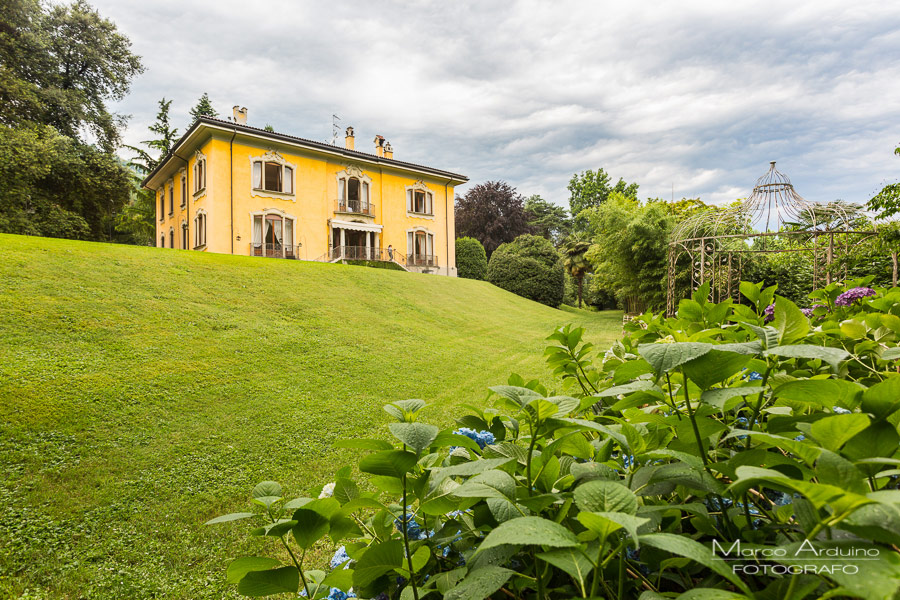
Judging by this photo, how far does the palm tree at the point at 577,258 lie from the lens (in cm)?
2342

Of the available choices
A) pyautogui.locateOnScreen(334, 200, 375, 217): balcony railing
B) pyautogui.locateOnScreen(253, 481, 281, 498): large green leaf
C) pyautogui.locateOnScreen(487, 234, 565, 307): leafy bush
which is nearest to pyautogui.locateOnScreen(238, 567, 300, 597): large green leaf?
pyautogui.locateOnScreen(253, 481, 281, 498): large green leaf

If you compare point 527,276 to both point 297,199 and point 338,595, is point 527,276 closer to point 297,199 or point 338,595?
point 297,199

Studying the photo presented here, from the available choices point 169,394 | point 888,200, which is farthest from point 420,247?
point 888,200

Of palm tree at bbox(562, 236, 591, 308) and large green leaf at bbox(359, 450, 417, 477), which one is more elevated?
palm tree at bbox(562, 236, 591, 308)

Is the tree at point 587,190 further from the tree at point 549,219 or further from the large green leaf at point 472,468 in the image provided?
the large green leaf at point 472,468

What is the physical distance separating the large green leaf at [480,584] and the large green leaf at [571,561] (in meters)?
0.05

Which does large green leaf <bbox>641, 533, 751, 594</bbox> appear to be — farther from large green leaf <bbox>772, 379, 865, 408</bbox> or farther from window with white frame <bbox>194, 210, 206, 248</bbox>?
window with white frame <bbox>194, 210, 206, 248</bbox>

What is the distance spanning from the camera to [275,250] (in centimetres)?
1574

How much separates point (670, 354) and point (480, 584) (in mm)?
293

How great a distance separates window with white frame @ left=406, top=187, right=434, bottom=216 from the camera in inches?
763

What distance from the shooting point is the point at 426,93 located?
20.6 metres

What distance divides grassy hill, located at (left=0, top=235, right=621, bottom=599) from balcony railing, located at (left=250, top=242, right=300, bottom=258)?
22.6 ft

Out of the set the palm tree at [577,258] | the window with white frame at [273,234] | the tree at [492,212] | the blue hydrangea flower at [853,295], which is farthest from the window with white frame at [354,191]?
the blue hydrangea flower at [853,295]

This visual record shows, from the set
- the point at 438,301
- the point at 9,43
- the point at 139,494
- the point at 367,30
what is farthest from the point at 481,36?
the point at 9,43
